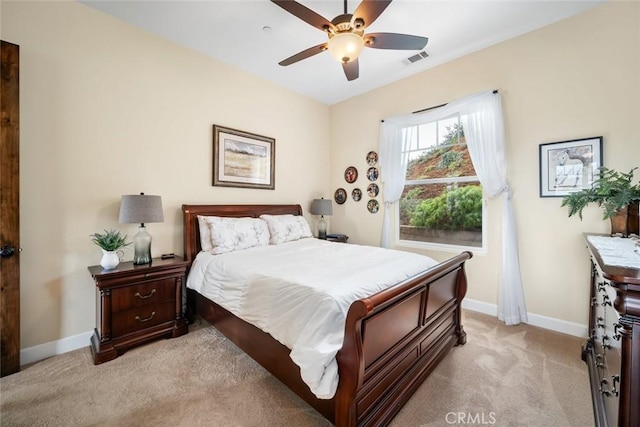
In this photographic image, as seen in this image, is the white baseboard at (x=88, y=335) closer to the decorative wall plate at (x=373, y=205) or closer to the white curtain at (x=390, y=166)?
the white curtain at (x=390, y=166)

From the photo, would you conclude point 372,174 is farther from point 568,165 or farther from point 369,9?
point 369,9

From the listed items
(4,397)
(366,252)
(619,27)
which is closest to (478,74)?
(619,27)

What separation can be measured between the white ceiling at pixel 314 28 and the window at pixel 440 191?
36.8 inches

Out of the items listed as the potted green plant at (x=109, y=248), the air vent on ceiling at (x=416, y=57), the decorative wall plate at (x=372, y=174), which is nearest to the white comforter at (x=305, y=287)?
the potted green plant at (x=109, y=248)

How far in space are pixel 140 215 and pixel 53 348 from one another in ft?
4.49

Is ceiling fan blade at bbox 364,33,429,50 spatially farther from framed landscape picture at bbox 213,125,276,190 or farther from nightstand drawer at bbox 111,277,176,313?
nightstand drawer at bbox 111,277,176,313

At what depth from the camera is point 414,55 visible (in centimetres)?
326

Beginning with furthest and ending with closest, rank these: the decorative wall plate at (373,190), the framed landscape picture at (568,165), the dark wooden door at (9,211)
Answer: the decorative wall plate at (373,190) < the framed landscape picture at (568,165) < the dark wooden door at (9,211)

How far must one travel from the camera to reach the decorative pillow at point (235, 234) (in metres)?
2.87

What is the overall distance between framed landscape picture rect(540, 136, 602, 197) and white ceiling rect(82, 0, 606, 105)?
130cm

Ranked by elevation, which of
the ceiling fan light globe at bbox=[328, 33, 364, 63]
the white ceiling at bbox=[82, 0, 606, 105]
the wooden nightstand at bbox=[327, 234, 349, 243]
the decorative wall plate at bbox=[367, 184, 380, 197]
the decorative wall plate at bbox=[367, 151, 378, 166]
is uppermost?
the white ceiling at bbox=[82, 0, 606, 105]

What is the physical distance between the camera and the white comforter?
4.54 ft

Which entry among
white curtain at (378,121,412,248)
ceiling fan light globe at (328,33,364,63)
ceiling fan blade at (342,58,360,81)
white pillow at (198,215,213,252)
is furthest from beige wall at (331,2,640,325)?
white pillow at (198,215,213,252)

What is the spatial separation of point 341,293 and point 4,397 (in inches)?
95.2
